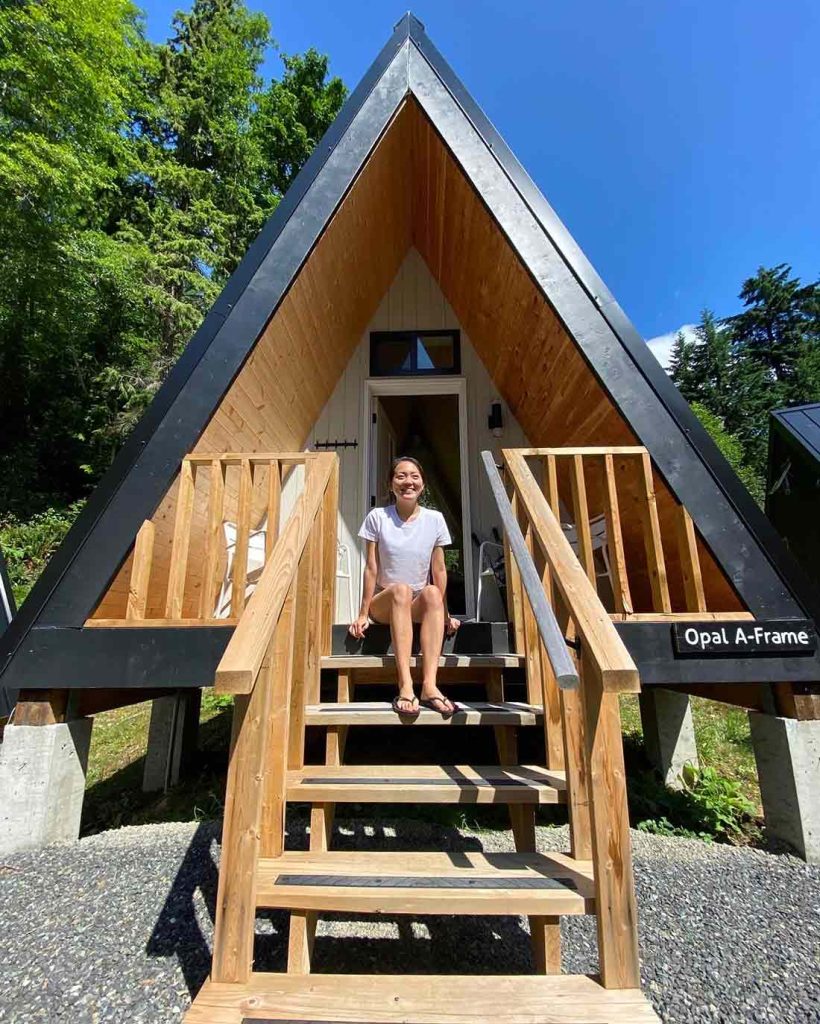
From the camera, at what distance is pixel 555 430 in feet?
12.0

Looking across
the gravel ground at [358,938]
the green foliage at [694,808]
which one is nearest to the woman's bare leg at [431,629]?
the gravel ground at [358,938]

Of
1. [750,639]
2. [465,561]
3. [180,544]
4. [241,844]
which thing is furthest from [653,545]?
[180,544]

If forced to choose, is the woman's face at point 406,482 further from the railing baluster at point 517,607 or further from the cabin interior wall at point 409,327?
the cabin interior wall at point 409,327

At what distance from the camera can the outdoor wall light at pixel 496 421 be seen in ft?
14.2

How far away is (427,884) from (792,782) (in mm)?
1956

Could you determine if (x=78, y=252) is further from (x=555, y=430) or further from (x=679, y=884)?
(x=679, y=884)

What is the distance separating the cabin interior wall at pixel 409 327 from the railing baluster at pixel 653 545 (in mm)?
174

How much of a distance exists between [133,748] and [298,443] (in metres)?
3.20

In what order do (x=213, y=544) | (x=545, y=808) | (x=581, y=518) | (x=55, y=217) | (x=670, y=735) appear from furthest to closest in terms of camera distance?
(x=55, y=217), (x=670, y=735), (x=545, y=808), (x=581, y=518), (x=213, y=544)

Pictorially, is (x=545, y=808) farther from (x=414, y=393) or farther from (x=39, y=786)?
(x=414, y=393)

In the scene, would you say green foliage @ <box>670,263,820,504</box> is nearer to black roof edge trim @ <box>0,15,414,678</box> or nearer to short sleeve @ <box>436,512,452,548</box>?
black roof edge trim @ <box>0,15,414,678</box>

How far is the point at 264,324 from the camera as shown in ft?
8.79

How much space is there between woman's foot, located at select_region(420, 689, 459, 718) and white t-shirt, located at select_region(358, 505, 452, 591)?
0.53 metres

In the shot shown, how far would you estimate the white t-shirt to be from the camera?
2.34 meters
